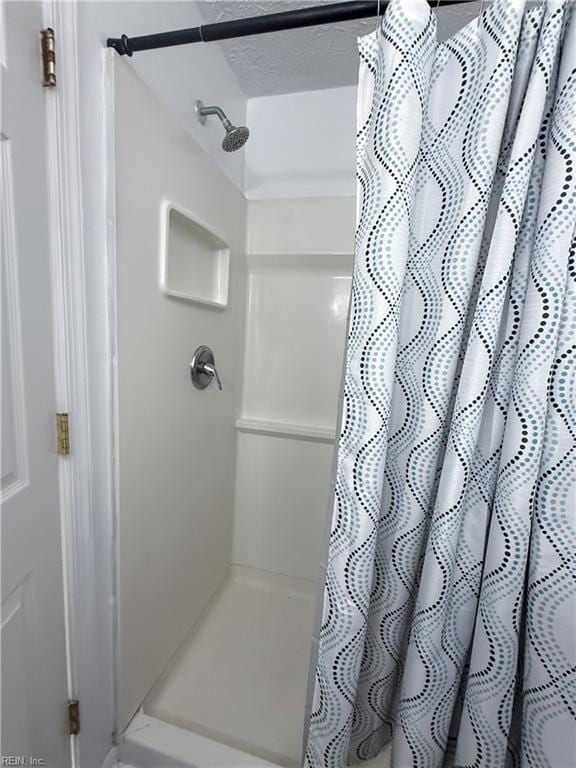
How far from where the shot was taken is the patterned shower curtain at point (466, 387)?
579mm

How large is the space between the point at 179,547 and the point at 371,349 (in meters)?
1.03

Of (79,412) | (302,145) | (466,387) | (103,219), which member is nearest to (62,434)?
(79,412)

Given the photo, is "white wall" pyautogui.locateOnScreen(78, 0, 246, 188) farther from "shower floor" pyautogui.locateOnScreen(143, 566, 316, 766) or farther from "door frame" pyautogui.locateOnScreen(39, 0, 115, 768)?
"shower floor" pyautogui.locateOnScreen(143, 566, 316, 766)

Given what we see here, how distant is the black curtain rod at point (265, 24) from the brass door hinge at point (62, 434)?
816 mm

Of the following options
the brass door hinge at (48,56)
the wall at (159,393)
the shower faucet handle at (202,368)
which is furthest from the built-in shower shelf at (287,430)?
the brass door hinge at (48,56)

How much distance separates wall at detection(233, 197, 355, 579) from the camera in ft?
4.99

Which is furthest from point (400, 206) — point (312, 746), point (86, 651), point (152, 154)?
point (86, 651)

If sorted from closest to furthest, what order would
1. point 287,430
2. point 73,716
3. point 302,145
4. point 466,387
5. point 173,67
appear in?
point 466,387
point 73,716
point 173,67
point 302,145
point 287,430

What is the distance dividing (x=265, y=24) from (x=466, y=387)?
0.83 metres

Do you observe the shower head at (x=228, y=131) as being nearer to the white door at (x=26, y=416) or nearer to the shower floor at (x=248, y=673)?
the white door at (x=26, y=416)

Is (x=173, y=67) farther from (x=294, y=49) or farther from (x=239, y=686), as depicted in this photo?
(x=239, y=686)

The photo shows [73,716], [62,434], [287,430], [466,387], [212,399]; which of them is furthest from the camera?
[287,430]

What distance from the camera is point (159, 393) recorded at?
1.02 meters

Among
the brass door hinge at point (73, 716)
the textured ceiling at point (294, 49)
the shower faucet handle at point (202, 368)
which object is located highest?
the textured ceiling at point (294, 49)
